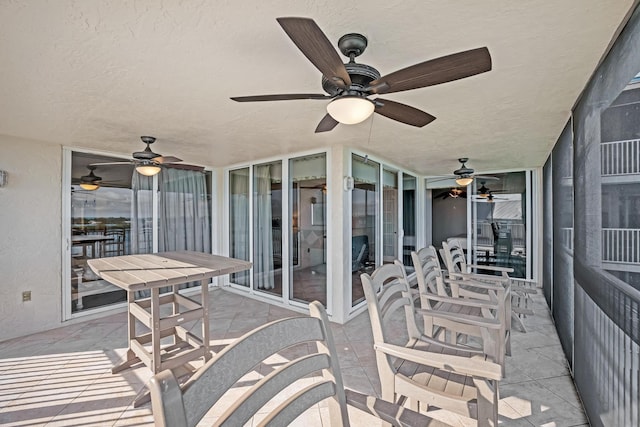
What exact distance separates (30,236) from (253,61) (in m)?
3.64

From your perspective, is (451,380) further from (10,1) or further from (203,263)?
(10,1)

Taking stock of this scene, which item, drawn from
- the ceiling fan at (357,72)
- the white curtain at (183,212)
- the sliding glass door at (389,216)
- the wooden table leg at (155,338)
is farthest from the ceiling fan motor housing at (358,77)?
the white curtain at (183,212)

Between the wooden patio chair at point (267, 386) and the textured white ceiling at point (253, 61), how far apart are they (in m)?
1.34

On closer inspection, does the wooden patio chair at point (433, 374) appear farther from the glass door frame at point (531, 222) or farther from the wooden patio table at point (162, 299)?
the glass door frame at point (531, 222)

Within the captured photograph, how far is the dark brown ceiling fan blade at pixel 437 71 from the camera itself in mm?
1296

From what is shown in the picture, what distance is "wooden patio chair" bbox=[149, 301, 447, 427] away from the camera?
60cm

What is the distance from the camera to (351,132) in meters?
3.30

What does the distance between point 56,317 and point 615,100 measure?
5465 mm

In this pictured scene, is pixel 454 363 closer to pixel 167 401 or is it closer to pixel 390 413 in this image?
pixel 390 413

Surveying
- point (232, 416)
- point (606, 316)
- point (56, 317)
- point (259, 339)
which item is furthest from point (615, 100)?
point (56, 317)

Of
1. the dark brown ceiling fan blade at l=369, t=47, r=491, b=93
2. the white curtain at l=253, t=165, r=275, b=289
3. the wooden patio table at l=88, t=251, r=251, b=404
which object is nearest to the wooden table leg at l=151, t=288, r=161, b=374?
the wooden patio table at l=88, t=251, r=251, b=404

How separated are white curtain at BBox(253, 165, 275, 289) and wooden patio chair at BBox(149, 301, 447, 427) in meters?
3.79

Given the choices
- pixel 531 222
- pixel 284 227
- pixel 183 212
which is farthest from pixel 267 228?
pixel 531 222

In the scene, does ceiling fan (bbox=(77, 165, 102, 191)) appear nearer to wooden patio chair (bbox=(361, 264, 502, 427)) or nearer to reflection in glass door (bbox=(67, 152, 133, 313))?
reflection in glass door (bbox=(67, 152, 133, 313))
